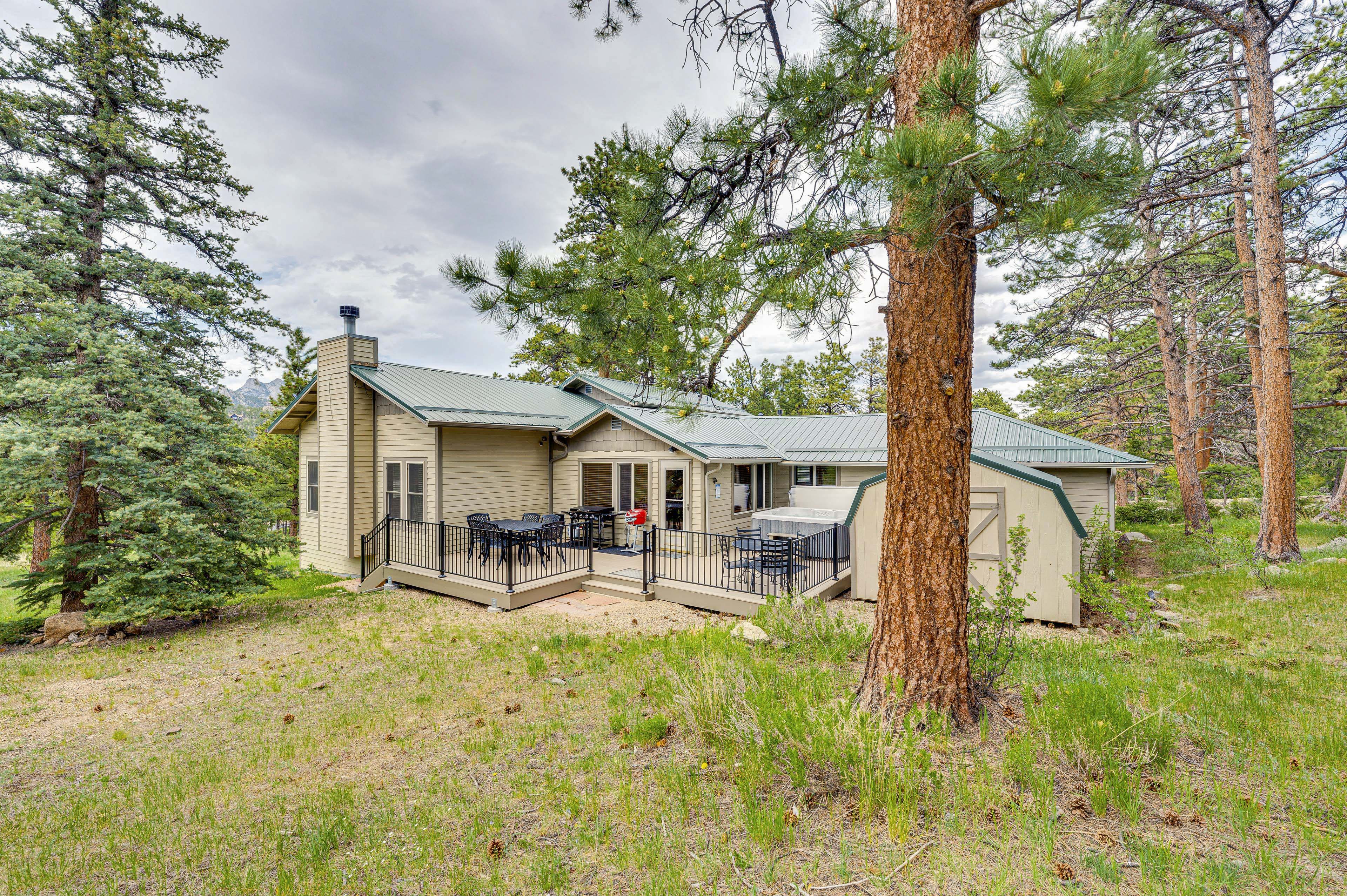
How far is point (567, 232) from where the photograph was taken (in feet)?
83.4

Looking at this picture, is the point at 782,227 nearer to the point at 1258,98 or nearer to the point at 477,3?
the point at 477,3

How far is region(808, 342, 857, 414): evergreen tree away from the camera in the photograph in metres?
33.3

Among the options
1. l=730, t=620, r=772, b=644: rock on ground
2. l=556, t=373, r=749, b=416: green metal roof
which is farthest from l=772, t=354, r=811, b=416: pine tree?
l=730, t=620, r=772, b=644: rock on ground

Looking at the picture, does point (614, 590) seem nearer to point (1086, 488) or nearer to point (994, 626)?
point (994, 626)

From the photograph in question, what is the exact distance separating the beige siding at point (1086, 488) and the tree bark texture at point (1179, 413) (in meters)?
3.94

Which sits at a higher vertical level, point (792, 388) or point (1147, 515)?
point (792, 388)

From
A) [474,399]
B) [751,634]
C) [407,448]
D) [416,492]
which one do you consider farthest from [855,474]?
[407,448]

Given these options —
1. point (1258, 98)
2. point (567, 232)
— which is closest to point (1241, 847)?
point (1258, 98)

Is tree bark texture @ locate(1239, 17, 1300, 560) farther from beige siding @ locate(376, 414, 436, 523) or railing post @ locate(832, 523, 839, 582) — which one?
beige siding @ locate(376, 414, 436, 523)

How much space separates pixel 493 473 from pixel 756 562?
23.2ft

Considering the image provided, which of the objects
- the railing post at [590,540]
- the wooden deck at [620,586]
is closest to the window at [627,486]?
the railing post at [590,540]

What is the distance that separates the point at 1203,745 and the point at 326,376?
1587 centimetres

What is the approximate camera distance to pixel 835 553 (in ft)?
32.4

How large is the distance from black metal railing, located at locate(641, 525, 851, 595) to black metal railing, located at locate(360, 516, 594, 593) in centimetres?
157
